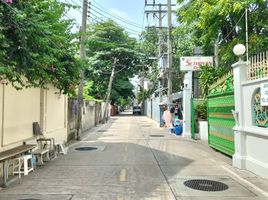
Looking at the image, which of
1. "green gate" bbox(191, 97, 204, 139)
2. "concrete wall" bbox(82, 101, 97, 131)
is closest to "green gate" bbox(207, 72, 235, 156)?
"green gate" bbox(191, 97, 204, 139)

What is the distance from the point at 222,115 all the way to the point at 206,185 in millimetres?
5050

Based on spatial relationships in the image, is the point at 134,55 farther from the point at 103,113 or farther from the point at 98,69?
the point at 103,113

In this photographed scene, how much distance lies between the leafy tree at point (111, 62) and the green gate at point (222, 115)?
113ft

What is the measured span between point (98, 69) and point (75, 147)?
A: 33.7m

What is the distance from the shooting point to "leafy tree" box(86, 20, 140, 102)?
158 ft

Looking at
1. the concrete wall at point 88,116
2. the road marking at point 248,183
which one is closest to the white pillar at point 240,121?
the road marking at point 248,183

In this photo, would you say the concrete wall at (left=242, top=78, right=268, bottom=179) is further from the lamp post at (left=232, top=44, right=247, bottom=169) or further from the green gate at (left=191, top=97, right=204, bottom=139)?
the green gate at (left=191, top=97, right=204, bottom=139)

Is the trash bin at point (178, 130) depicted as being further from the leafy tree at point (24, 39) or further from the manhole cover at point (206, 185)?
the leafy tree at point (24, 39)

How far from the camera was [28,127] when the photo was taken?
1144 cm

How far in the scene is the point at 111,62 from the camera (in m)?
48.6

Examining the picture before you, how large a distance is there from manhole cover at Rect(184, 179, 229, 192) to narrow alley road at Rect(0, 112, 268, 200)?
6.1 inches

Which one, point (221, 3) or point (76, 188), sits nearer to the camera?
point (76, 188)

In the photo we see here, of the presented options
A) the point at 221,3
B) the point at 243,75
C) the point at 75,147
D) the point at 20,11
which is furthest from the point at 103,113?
the point at 20,11

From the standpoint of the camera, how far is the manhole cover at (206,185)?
7.55m
